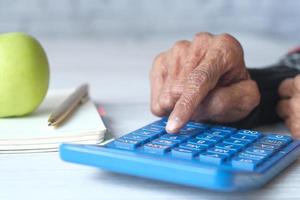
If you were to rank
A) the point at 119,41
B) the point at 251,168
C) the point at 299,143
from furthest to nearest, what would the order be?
the point at 119,41 → the point at 299,143 → the point at 251,168

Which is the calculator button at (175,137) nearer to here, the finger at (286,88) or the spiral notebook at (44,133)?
the spiral notebook at (44,133)

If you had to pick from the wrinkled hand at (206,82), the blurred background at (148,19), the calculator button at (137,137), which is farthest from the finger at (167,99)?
the blurred background at (148,19)

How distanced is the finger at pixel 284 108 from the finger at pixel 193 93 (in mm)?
141

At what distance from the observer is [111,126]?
0.86m

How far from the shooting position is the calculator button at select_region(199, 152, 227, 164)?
0.59 metres

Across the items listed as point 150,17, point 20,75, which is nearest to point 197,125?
point 20,75

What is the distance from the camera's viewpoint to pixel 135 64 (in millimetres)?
1436

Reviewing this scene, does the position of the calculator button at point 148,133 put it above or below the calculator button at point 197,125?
above

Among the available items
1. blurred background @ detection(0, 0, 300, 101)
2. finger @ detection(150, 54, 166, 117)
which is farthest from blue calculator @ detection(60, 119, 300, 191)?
blurred background @ detection(0, 0, 300, 101)

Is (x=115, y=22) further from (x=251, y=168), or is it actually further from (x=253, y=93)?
(x=251, y=168)

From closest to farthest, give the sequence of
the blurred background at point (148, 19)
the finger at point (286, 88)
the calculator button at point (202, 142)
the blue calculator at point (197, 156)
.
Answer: the blue calculator at point (197, 156)
the calculator button at point (202, 142)
the finger at point (286, 88)
the blurred background at point (148, 19)

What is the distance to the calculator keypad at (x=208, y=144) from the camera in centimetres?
60

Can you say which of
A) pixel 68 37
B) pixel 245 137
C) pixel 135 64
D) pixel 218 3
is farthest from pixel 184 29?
pixel 245 137

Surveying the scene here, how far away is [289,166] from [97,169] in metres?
0.21
